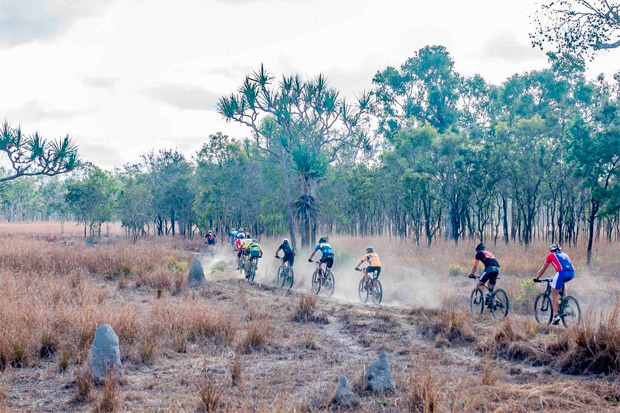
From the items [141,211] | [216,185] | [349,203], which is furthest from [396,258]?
[141,211]

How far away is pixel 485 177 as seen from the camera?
99.1 feet

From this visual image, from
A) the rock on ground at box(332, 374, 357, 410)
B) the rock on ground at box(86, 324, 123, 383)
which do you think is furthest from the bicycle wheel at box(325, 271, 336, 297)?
the rock on ground at box(332, 374, 357, 410)

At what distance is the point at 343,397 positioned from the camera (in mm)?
6586

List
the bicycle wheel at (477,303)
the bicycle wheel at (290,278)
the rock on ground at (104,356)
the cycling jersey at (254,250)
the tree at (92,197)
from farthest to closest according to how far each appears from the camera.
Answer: the tree at (92,197) < the cycling jersey at (254,250) < the bicycle wheel at (290,278) < the bicycle wheel at (477,303) < the rock on ground at (104,356)

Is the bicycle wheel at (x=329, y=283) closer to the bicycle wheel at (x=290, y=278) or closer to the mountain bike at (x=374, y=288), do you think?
the mountain bike at (x=374, y=288)

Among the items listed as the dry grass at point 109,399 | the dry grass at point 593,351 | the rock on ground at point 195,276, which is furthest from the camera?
the rock on ground at point 195,276

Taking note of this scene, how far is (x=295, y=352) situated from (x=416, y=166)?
1086 inches

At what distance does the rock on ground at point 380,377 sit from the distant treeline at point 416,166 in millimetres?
14911

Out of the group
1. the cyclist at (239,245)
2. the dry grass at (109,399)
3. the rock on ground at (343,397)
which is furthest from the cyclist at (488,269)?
the cyclist at (239,245)

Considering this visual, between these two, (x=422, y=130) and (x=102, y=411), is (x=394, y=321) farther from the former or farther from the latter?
(x=422, y=130)

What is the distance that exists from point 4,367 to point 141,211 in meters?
42.2

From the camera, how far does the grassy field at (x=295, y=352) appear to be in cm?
664

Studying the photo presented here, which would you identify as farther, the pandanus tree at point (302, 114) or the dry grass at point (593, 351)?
the pandanus tree at point (302, 114)

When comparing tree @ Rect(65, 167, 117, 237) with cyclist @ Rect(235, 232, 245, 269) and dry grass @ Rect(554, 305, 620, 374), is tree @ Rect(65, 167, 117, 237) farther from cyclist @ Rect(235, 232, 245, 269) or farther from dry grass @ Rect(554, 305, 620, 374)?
dry grass @ Rect(554, 305, 620, 374)
